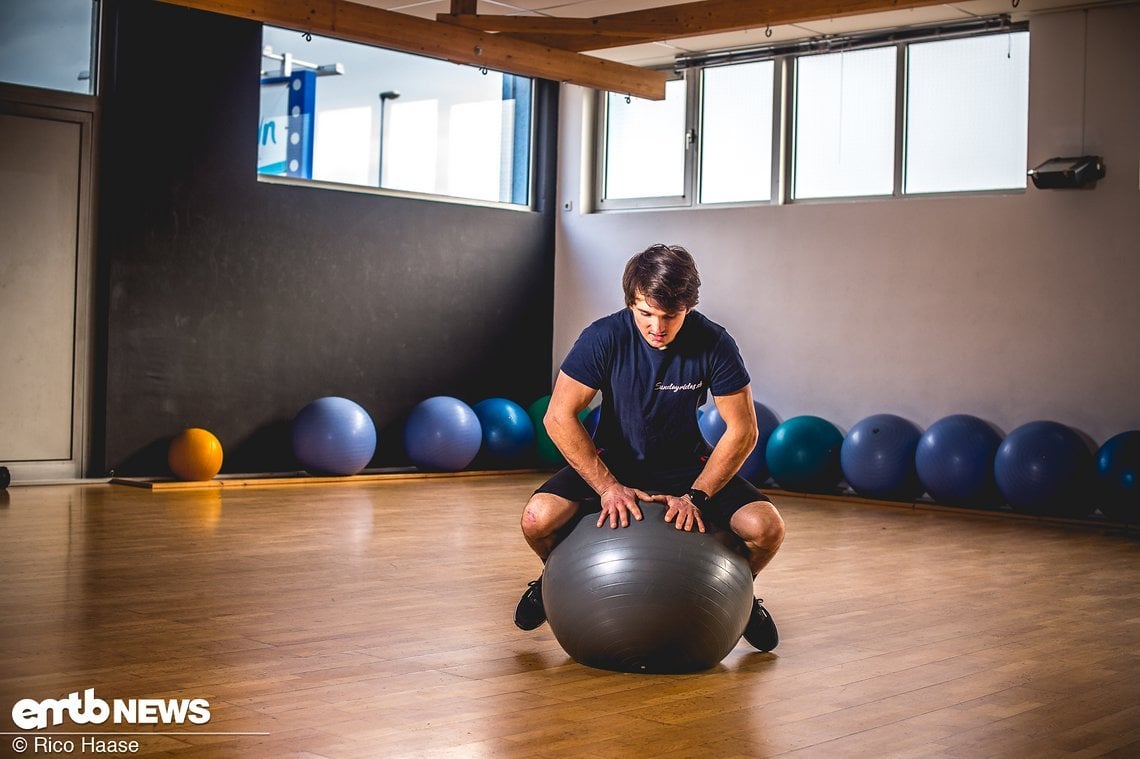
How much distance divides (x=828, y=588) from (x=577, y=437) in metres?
1.76

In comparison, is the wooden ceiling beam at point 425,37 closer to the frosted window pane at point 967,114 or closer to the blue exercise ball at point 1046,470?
the frosted window pane at point 967,114

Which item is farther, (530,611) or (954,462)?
(954,462)

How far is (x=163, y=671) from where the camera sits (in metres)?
3.11

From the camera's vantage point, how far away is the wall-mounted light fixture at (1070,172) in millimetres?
7156

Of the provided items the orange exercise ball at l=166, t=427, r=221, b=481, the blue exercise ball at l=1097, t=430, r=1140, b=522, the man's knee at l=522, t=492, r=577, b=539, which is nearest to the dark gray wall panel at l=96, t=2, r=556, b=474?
the orange exercise ball at l=166, t=427, r=221, b=481

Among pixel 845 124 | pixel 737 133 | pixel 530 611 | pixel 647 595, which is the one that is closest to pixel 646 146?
pixel 737 133

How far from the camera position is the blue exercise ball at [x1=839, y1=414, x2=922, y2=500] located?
7.48 meters

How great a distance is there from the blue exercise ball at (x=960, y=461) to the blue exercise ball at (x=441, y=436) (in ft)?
9.53

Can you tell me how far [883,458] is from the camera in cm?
748

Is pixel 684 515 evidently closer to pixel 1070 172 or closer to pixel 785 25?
pixel 1070 172

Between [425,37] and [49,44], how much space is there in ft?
7.50

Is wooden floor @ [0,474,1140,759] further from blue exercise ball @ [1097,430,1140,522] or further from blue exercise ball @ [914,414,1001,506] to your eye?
blue exercise ball @ [914,414,1001,506]

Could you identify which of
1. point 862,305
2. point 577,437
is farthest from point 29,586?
point 862,305

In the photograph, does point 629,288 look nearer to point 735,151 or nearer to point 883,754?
point 883,754
